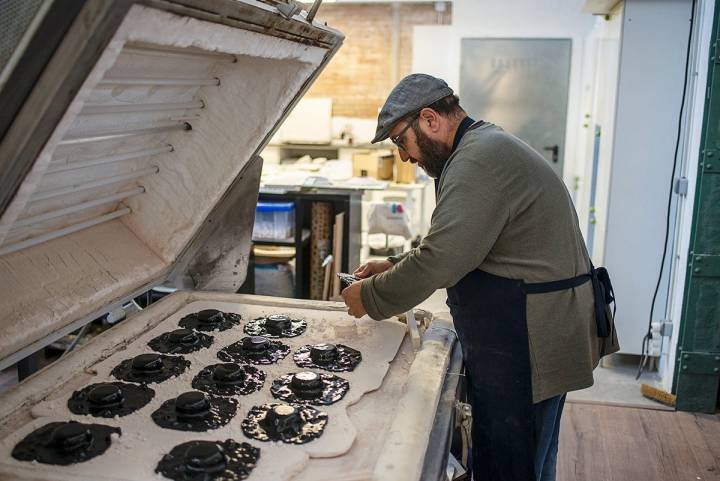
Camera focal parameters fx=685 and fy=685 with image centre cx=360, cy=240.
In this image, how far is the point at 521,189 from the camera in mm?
1843

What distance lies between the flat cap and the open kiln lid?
0.24 meters

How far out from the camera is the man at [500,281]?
5.89 ft

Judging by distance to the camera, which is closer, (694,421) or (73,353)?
(73,353)

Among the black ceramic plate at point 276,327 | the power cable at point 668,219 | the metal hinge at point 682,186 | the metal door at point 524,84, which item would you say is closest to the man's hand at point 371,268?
the black ceramic plate at point 276,327

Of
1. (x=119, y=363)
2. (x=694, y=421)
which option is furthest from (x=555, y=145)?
(x=119, y=363)

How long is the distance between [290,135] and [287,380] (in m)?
6.23

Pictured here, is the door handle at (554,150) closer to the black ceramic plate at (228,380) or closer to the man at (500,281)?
the man at (500,281)

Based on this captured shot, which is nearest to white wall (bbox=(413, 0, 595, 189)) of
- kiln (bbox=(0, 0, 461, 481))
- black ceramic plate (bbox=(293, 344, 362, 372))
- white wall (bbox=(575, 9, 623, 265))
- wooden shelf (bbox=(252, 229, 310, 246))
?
white wall (bbox=(575, 9, 623, 265))

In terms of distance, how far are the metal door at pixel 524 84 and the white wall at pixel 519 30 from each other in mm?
75

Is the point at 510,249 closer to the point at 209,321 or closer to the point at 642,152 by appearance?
the point at 209,321

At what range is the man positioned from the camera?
1795mm

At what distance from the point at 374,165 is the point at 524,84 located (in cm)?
218

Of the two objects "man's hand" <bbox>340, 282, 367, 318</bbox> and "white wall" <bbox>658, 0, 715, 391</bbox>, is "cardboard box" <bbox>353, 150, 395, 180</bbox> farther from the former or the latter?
"man's hand" <bbox>340, 282, 367, 318</bbox>

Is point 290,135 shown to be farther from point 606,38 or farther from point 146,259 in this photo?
point 146,259
